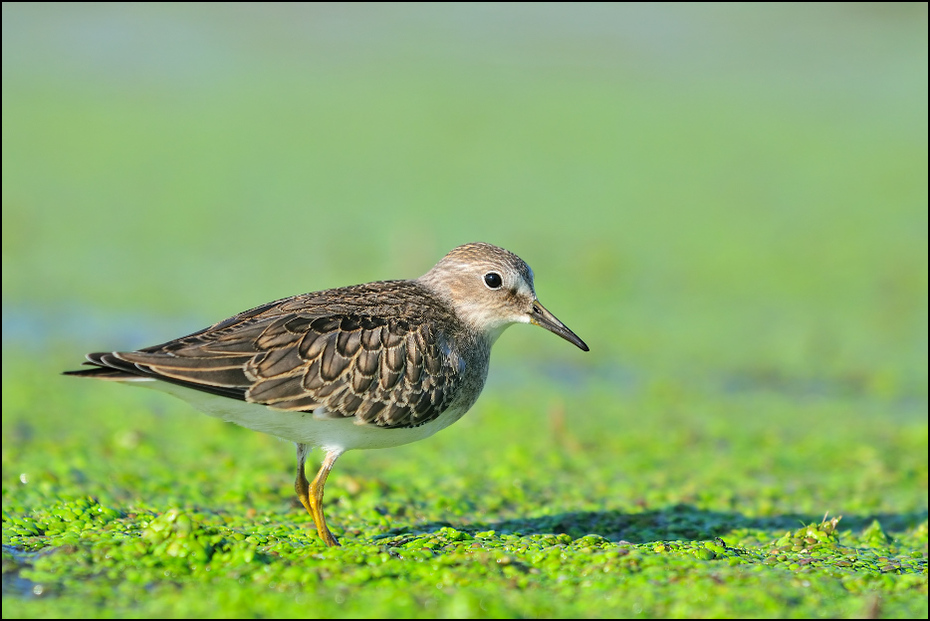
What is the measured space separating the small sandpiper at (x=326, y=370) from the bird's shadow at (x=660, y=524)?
752mm

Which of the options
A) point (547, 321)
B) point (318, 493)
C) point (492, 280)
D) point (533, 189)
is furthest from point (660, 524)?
point (533, 189)

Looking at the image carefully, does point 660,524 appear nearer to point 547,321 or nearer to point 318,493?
point 547,321

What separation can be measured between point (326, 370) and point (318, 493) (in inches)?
26.5

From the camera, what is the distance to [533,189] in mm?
14398

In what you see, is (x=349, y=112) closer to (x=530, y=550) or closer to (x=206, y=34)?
(x=206, y=34)

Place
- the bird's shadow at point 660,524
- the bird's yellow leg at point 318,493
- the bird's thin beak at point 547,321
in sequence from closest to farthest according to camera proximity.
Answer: the bird's yellow leg at point 318,493, the bird's shadow at point 660,524, the bird's thin beak at point 547,321

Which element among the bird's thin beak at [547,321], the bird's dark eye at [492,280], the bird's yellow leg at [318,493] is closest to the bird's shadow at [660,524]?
the bird's yellow leg at [318,493]

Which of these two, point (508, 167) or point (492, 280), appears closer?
point (492, 280)

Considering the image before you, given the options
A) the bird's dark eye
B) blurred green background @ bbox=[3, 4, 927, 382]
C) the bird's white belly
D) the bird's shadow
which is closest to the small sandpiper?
the bird's white belly

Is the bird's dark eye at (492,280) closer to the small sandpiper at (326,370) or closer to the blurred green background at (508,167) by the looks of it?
the small sandpiper at (326,370)

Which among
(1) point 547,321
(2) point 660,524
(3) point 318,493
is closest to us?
(3) point 318,493

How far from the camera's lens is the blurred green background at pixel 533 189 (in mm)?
9664

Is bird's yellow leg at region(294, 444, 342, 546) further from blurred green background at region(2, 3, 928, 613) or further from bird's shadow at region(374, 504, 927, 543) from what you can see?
blurred green background at region(2, 3, 928, 613)

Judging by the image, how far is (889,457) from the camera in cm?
807
